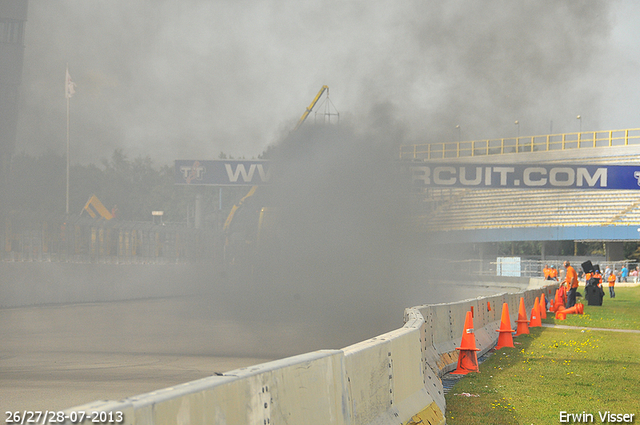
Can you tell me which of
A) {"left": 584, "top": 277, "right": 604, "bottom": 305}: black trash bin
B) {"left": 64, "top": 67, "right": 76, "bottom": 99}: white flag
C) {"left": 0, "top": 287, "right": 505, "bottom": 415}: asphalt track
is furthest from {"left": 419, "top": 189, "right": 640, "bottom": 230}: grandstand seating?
{"left": 0, "top": 287, "right": 505, "bottom": 415}: asphalt track

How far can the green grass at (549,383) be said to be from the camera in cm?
719

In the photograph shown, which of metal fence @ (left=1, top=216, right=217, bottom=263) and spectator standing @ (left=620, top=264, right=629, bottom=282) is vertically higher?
metal fence @ (left=1, top=216, right=217, bottom=263)

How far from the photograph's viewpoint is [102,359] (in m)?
10.0

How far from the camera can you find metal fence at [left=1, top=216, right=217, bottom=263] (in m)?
18.4

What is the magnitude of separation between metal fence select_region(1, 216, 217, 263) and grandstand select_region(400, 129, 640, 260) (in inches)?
1154

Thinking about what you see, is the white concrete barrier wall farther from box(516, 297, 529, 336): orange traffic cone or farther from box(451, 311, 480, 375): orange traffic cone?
box(516, 297, 529, 336): orange traffic cone

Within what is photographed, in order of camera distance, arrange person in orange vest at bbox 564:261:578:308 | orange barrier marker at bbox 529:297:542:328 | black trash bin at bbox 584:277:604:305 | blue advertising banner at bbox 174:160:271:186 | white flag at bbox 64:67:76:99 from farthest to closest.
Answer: blue advertising banner at bbox 174:160:271:186
black trash bin at bbox 584:277:604:305
white flag at bbox 64:67:76:99
person in orange vest at bbox 564:261:578:308
orange barrier marker at bbox 529:297:542:328

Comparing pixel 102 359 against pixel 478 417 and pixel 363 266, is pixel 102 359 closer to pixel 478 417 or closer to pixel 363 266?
pixel 478 417

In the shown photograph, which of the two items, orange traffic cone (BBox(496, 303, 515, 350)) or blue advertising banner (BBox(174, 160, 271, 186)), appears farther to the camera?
blue advertising banner (BBox(174, 160, 271, 186))

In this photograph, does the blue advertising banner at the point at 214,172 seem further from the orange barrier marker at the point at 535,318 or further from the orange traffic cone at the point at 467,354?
the orange traffic cone at the point at 467,354

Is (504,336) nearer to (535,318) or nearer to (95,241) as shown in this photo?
(535,318)

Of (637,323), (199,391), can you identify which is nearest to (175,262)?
(637,323)

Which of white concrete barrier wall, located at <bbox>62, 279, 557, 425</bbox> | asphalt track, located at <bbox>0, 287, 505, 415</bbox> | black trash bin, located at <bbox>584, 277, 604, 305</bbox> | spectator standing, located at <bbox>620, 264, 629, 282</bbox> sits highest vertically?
white concrete barrier wall, located at <bbox>62, 279, 557, 425</bbox>

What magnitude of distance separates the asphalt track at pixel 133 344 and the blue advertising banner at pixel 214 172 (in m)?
26.3
